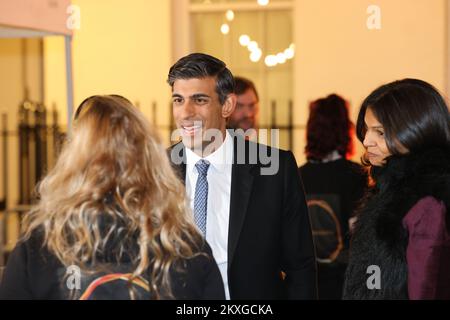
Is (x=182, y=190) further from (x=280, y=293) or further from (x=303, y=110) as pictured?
(x=303, y=110)

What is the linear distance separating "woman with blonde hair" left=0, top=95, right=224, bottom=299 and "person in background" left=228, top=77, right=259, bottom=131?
2.16 m

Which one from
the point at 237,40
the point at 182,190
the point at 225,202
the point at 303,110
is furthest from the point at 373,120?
the point at 237,40

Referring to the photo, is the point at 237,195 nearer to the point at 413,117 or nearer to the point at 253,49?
the point at 413,117

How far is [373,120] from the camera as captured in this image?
2.38 metres

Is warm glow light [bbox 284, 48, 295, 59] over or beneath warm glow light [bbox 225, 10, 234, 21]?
beneath

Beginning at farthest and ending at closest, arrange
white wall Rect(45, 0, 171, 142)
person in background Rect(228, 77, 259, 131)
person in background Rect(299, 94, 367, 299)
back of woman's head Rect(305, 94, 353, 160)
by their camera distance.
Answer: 1. white wall Rect(45, 0, 171, 142)
2. person in background Rect(228, 77, 259, 131)
3. back of woman's head Rect(305, 94, 353, 160)
4. person in background Rect(299, 94, 367, 299)

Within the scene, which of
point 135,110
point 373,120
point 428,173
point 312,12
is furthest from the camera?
point 312,12

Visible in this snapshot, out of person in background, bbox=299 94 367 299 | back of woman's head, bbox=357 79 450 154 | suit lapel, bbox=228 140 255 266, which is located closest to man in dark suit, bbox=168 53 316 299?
suit lapel, bbox=228 140 255 266

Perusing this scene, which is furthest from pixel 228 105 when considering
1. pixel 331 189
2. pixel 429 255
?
pixel 331 189

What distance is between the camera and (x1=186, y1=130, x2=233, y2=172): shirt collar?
2.71m

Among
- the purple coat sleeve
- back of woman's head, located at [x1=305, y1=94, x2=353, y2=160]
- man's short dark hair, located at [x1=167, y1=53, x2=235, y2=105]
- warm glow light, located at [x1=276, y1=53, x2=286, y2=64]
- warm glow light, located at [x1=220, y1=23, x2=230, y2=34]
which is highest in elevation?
warm glow light, located at [x1=220, y1=23, x2=230, y2=34]

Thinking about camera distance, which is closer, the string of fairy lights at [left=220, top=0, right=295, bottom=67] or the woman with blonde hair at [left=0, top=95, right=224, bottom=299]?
the woman with blonde hair at [left=0, top=95, right=224, bottom=299]

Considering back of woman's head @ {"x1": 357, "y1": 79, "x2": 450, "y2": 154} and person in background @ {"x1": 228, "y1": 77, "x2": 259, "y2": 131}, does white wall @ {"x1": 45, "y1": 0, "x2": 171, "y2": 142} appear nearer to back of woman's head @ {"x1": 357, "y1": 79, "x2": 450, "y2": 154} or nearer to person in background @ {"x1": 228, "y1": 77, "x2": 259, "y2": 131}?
person in background @ {"x1": 228, "y1": 77, "x2": 259, "y2": 131}
